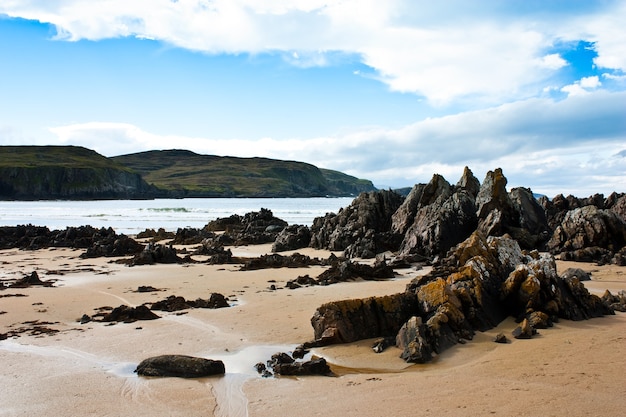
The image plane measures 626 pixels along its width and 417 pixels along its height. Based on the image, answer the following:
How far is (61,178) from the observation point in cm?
14375

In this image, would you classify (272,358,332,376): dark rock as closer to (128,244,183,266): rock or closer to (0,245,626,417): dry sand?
(0,245,626,417): dry sand

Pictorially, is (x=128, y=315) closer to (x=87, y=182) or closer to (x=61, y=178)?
(x=87, y=182)

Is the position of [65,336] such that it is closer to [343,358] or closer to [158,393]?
[158,393]

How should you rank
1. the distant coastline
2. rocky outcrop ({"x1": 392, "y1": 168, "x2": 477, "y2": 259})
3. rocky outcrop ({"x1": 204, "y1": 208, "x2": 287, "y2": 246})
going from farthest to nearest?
the distant coastline < rocky outcrop ({"x1": 204, "y1": 208, "x2": 287, "y2": 246}) < rocky outcrop ({"x1": 392, "y1": 168, "x2": 477, "y2": 259})

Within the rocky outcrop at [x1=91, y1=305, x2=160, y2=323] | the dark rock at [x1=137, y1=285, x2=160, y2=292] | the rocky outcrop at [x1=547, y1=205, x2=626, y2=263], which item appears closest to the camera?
the rocky outcrop at [x1=91, y1=305, x2=160, y2=323]

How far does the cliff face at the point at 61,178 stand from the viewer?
135m

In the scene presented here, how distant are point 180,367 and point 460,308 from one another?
18.2 ft

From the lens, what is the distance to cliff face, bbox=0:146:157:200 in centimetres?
13538

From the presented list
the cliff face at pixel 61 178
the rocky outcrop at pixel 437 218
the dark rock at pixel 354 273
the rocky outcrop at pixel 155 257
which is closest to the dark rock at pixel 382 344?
the dark rock at pixel 354 273

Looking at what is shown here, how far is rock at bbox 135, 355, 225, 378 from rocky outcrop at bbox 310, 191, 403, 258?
16616 mm

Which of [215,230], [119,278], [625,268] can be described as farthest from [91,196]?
[625,268]

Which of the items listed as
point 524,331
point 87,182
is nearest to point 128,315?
point 524,331

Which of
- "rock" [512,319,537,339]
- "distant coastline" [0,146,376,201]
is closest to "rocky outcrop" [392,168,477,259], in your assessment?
"rock" [512,319,537,339]

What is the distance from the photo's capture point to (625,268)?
57.2ft
